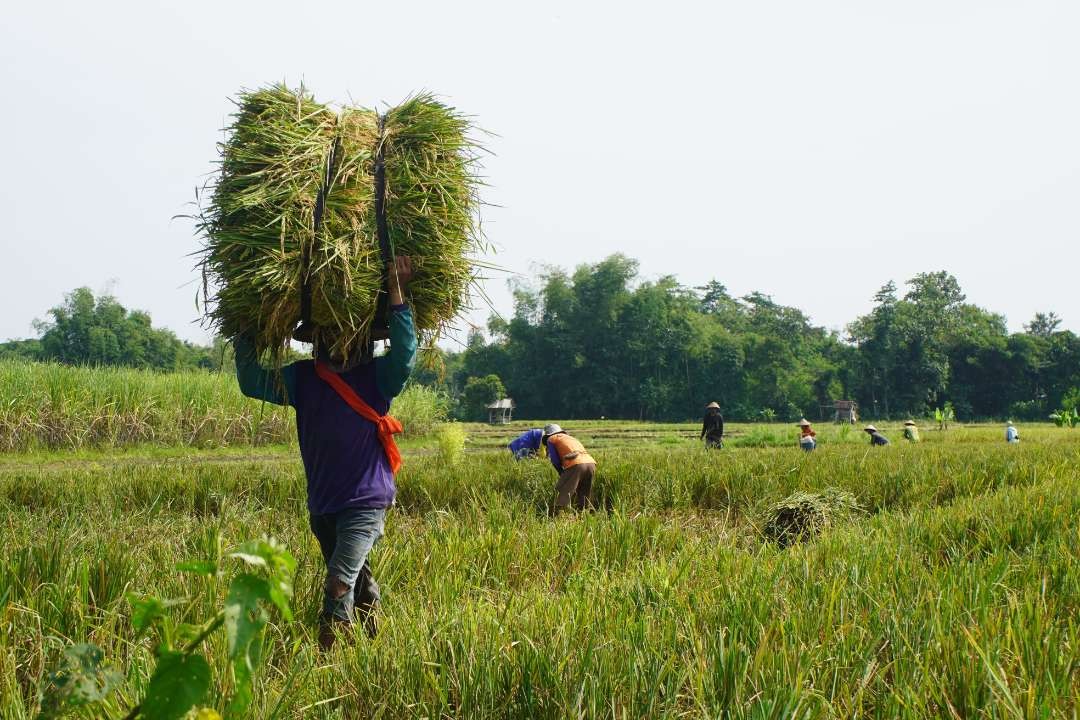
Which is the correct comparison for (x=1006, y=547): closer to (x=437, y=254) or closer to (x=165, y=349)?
(x=437, y=254)

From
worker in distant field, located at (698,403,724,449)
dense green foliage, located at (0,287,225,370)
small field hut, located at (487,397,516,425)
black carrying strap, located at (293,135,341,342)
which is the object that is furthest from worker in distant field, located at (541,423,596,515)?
dense green foliage, located at (0,287,225,370)

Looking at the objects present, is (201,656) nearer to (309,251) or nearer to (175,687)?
(175,687)

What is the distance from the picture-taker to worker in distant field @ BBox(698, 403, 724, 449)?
15391 millimetres

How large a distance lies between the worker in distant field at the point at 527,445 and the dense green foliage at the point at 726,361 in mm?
36404

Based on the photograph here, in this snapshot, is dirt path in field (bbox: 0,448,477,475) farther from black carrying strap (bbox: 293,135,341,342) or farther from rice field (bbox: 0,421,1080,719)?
black carrying strap (bbox: 293,135,341,342)

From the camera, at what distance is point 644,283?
55031mm

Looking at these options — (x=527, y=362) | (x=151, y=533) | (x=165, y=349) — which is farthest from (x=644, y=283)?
(x=151, y=533)

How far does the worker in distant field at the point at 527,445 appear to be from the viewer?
31.1 feet

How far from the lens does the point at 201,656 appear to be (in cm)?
85

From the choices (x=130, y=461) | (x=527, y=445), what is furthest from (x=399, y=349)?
(x=130, y=461)

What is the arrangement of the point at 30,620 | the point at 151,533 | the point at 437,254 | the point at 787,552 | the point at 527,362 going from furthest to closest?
the point at 527,362 < the point at 151,533 < the point at 787,552 < the point at 437,254 < the point at 30,620

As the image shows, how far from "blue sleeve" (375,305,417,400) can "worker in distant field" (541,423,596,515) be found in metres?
3.89

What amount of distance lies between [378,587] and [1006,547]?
3044 millimetres

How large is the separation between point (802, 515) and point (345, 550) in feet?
13.0
